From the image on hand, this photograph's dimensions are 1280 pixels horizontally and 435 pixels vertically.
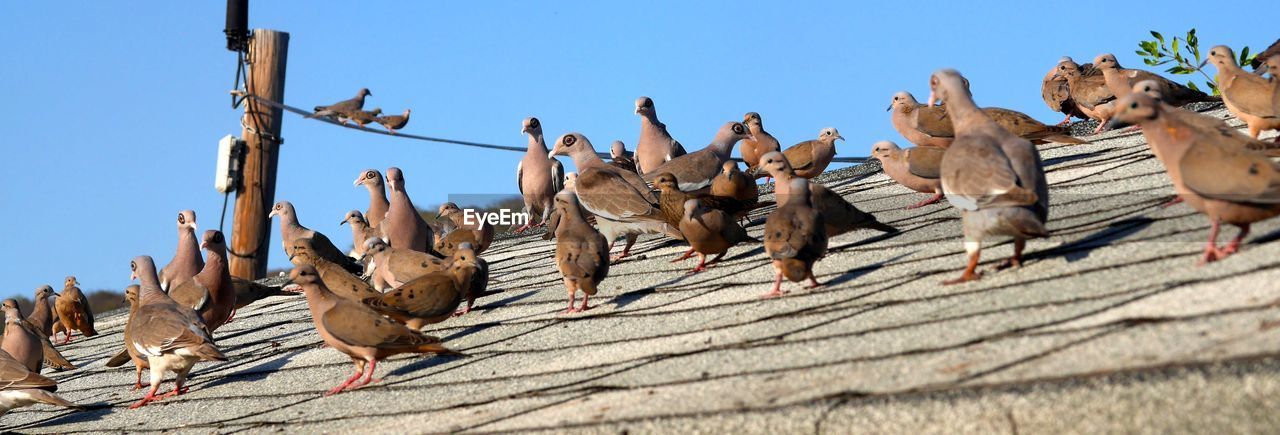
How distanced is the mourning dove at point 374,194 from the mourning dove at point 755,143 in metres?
3.00

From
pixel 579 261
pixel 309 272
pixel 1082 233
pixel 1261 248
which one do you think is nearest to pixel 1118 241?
pixel 1082 233

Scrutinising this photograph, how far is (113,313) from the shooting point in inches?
567

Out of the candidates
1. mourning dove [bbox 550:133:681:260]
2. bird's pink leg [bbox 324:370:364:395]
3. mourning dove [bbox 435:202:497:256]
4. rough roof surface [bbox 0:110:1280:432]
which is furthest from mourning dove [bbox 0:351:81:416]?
mourning dove [bbox 550:133:681:260]

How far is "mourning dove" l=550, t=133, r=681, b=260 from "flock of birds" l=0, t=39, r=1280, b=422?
0.04 ft

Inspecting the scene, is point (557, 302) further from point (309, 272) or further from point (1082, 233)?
point (1082, 233)

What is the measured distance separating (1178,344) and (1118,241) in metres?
1.82

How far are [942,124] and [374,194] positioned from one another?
4974 millimetres

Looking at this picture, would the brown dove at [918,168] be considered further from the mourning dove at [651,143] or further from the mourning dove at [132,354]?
the mourning dove at [132,354]

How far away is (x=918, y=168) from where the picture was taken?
8.21 meters

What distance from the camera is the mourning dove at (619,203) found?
874 centimetres

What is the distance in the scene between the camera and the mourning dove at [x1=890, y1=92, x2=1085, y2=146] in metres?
8.72

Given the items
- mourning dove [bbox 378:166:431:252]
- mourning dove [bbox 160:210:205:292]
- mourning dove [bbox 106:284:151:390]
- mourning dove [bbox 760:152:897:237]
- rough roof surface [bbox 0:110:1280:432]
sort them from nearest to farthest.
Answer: rough roof surface [bbox 0:110:1280:432], mourning dove [bbox 760:152:897:237], mourning dove [bbox 106:284:151:390], mourning dove [bbox 378:166:431:252], mourning dove [bbox 160:210:205:292]

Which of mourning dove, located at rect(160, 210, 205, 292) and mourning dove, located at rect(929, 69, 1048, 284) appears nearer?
mourning dove, located at rect(929, 69, 1048, 284)

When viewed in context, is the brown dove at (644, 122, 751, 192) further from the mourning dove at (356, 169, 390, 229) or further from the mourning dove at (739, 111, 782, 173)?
the mourning dove at (356, 169, 390, 229)
